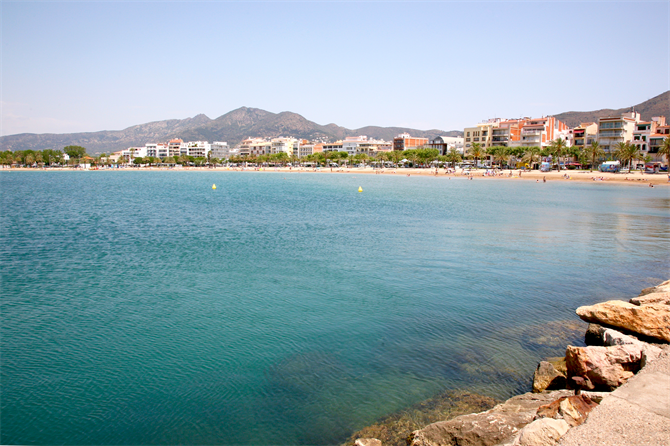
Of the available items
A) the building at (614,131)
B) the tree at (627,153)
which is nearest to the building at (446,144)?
the building at (614,131)

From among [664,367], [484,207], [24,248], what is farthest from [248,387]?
[484,207]

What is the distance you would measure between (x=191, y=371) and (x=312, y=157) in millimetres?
158273

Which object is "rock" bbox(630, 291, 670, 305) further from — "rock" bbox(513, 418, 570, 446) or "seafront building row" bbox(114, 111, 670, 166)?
"seafront building row" bbox(114, 111, 670, 166)

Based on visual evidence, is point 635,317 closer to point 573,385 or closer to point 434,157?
point 573,385

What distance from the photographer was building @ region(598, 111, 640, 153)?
98938 mm

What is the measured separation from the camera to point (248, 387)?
8.45m

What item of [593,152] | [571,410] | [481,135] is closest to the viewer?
[571,410]

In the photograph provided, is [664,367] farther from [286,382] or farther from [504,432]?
[286,382]

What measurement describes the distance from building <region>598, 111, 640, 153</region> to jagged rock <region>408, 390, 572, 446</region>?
367 ft

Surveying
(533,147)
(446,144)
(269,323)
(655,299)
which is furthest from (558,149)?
(269,323)

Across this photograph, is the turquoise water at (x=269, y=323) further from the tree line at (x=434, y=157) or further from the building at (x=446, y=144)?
the building at (x=446, y=144)

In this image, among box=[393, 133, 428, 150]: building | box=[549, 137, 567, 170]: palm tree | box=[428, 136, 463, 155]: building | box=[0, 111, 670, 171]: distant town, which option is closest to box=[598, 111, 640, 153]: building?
box=[0, 111, 670, 171]: distant town

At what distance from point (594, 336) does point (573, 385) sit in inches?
108

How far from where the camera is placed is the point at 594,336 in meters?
9.59
